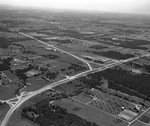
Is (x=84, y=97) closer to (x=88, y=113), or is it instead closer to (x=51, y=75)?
(x=88, y=113)


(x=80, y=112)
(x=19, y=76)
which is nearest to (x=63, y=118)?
(x=80, y=112)

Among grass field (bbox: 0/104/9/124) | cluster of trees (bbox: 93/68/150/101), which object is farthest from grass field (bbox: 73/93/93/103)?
grass field (bbox: 0/104/9/124)

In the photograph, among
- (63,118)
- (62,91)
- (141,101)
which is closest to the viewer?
(63,118)

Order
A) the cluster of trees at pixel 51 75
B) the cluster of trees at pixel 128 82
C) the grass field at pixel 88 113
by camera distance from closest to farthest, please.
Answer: the grass field at pixel 88 113, the cluster of trees at pixel 128 82, the cluster of trees at pixel 51 75

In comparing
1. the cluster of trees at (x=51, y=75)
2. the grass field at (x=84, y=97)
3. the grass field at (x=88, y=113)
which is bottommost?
the grass field at (x=88, y=113)

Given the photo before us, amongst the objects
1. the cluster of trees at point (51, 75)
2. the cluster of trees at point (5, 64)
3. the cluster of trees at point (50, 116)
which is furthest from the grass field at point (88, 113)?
the cluster of trees at point (5, 64)

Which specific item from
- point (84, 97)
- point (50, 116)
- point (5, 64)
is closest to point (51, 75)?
point (84, 97)

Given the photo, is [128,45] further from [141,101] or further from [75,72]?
[141,101]

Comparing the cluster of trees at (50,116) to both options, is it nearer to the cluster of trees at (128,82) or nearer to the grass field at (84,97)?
the grass field at (84,97)
